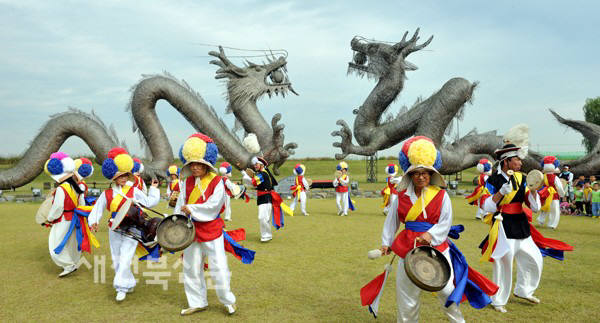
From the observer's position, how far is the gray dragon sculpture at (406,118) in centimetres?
1452

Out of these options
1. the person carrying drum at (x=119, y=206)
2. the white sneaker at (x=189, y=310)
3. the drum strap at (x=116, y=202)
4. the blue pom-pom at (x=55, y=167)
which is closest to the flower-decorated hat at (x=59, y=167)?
the blue pom-pom at (x=55, y=167)

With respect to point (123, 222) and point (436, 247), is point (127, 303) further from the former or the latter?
point (436, 247)

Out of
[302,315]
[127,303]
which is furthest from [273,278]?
[127,303]

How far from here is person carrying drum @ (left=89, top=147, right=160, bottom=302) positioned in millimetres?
4414

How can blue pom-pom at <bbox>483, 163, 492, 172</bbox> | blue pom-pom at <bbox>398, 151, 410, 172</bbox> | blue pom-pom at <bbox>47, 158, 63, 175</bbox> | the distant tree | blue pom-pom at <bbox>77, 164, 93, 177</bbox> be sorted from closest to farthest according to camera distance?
blue pom-pom at <bbox>398, 151, 410, 172</bbox>, blue pom-pom at <bbox>47, 158, 63, 175</bbox>, blue pom-pom at <bbox>77, 164, 93, 177</bbox>, blue pom-pom at <bbox>483, 163, 492, 172</bbox>, the distant tree

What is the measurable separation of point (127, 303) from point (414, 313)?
3030 mm

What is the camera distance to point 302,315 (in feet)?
12.5

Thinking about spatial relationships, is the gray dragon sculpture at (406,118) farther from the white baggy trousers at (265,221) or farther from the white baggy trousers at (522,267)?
the white baggy trousers at (522,267)

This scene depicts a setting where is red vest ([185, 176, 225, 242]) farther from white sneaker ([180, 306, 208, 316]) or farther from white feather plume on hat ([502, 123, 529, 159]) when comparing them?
white feather plume on hat ([502, 123, 529, 159])

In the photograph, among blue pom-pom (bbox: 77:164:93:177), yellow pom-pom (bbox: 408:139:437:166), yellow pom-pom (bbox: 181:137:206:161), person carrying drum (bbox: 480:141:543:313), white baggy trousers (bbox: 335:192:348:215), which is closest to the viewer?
yellow pom-pom (bbox: 408:139:437:166)

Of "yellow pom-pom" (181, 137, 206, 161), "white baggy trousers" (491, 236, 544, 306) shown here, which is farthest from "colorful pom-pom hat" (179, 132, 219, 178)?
"white baggy trousers" (491, 236, 544, 306)

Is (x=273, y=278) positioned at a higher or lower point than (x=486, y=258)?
lower

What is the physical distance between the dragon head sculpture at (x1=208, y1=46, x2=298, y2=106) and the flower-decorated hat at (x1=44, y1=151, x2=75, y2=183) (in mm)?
10954

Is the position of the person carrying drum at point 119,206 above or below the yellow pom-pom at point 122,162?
below
